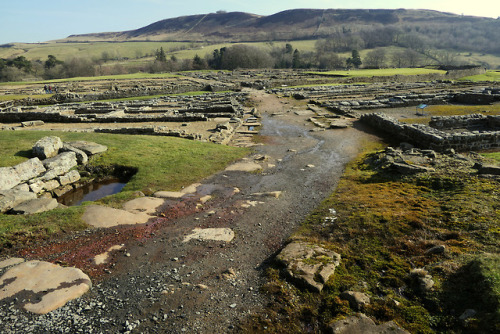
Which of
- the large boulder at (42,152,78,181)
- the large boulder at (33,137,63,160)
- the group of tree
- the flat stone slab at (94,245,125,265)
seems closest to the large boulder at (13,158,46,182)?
the large boulder at (42,152,78,181)

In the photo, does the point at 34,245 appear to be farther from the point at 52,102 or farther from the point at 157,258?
the point at 52,102

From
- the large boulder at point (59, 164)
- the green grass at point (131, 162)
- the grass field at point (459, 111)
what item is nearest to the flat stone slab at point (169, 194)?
the green grass at point (131, 162)

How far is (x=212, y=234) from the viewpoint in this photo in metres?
8.44

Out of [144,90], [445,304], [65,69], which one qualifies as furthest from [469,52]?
[445,304]

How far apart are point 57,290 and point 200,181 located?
7.36 meters

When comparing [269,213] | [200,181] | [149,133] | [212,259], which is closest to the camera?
[212,259]

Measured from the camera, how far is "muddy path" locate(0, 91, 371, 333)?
17.4ft

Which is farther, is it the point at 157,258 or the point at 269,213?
the point at 269,213

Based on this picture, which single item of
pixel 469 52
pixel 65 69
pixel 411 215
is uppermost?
pixel 469 52

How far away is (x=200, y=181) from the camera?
12891 mm

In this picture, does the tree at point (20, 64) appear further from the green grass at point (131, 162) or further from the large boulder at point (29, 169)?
the large boulder at point (29, 169)

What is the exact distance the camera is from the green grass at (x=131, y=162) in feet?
28.2

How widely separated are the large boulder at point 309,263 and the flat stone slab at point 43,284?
14.2ft

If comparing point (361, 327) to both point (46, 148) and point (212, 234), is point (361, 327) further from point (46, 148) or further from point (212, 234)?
point (46, 148)
